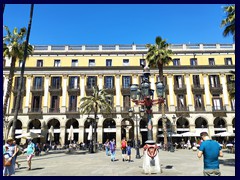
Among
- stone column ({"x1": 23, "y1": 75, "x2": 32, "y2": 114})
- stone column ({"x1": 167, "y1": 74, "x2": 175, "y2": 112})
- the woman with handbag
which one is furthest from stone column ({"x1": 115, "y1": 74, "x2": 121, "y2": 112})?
the woman with handbag

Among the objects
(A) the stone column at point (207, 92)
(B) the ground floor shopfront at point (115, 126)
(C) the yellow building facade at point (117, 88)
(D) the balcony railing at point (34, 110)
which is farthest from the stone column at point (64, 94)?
(A) the stone column at point (207, 92)

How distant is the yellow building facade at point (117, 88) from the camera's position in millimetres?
37750

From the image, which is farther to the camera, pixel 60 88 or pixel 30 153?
pixel 60 88

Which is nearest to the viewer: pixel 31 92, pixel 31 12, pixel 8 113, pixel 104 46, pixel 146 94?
pixel 146 94

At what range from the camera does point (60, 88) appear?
38.8 metres

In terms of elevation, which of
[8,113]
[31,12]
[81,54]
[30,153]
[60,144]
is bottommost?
[60,144]

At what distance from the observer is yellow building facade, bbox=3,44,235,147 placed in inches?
1486

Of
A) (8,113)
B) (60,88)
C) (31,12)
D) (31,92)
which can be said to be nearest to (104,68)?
(60,88)

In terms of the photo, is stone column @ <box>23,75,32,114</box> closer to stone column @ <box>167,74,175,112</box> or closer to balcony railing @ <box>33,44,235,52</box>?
balcony railing @ <box>33,44,235,52</box>

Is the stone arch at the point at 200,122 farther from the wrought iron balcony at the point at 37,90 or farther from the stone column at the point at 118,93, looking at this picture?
the wrought iron balcony at the point at 37,90

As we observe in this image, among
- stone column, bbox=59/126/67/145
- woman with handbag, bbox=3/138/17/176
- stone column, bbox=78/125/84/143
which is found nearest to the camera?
woman with handbag, bbox=3/138/17/176

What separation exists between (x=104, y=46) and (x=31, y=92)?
15.3 metres

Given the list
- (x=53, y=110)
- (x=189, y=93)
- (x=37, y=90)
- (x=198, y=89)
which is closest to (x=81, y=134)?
(x=53, y=110)
